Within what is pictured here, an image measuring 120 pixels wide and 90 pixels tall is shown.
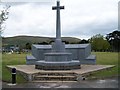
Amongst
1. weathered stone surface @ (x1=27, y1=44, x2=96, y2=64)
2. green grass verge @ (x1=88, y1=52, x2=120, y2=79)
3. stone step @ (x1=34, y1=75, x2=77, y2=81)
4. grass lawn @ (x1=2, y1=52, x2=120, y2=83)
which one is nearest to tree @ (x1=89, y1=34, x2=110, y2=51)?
grass lawn @ (x1=2, y1=52, x2=120, y2=83)

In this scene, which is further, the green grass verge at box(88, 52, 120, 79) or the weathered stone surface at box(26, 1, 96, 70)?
the weathered stone surface at box(26, 1, 96, 70)

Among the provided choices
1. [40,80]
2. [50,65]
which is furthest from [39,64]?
[40,80]

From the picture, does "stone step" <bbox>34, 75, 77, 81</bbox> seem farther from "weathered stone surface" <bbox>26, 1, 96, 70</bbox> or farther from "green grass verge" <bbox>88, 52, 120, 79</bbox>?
"weathered stone surface" <bbox>26, 1, 96, 70</bbox>

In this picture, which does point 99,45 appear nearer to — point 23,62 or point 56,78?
point 23,62

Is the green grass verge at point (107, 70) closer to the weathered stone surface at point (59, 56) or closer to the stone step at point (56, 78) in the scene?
the stone step at point (56, 78)

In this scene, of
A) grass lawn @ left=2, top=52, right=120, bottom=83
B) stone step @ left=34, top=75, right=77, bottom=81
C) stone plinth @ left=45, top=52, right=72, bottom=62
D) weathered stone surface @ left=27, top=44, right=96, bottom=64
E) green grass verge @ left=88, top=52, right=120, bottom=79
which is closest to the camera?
stone step @ left=34, top=75, right=77, bottom=81

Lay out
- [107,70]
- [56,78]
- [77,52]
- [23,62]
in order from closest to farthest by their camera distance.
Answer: [56,78]
[107,70]
[77,52]
[23,62]

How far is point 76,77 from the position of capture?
15727 millimetres

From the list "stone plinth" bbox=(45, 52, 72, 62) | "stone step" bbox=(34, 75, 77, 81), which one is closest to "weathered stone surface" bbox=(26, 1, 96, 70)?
"stone plinth" bbox=(45, 52, 72, 62)

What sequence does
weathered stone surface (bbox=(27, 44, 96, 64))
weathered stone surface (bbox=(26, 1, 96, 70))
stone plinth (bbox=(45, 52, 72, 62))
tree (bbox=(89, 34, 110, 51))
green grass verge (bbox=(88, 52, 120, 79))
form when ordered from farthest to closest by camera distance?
tree (bbox=(89, 34, 110, 51)) → weathered stone surface (bbox=(27, 44, 96, 64)) → stone plinth (bbox=(45, 52, 72, 62)) → weathered stone surface (bbox=(26, 1, 96, 70)) → green grass verge (bbox=(88, 52, 120, 79))

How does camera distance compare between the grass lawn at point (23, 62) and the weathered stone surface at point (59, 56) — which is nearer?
the grass lawn at point (23, 62)

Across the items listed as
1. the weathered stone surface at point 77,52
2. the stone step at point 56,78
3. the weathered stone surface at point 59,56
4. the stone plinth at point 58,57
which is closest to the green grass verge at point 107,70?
the stone step at point 56,78

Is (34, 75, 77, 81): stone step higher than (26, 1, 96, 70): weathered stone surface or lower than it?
lower

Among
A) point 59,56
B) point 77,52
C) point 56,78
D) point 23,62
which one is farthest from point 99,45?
point 56,78
